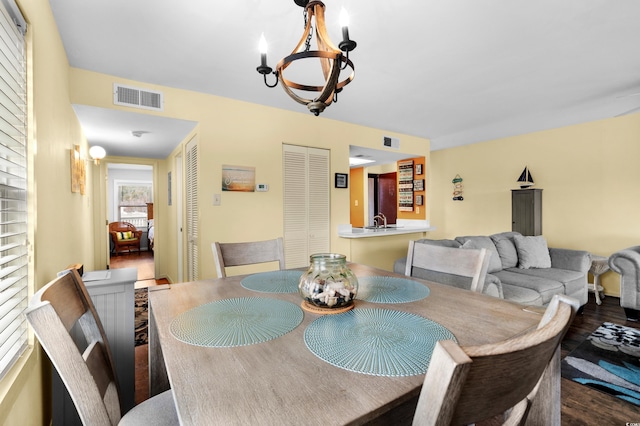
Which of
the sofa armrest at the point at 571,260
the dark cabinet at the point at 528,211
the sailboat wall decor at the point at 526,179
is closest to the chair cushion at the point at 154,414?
the sofa armrest at the point at 571,260

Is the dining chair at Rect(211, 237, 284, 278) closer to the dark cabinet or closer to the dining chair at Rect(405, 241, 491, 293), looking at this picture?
the dining chair at Rect(405, 241, 491, 293)

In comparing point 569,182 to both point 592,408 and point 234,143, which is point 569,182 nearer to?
point 592,408

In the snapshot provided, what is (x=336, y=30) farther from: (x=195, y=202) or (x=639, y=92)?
(x=639, y=92)

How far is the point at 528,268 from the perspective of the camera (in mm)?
3510

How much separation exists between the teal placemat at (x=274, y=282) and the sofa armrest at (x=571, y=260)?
11.6ft

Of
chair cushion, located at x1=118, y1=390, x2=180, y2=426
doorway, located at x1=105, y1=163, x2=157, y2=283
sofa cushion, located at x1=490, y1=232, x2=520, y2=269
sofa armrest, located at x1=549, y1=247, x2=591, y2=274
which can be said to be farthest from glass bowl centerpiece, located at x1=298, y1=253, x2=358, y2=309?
doorway, located at x1=105, y1=163, x2=157, y2=283

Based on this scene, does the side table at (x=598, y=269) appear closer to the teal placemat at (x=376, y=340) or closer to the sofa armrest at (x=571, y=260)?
the sofa armrest at (x=571, y=260)

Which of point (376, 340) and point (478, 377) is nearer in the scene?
point (478, 377)

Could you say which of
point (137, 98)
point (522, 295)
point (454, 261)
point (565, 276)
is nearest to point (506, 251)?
point (565, 276)

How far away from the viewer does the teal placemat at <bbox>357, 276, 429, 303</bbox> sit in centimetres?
118

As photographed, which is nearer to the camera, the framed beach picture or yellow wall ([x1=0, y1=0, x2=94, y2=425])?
yellow wall ([x1=0, y1=0, x2=94, y2=425])

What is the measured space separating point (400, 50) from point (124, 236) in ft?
26.6

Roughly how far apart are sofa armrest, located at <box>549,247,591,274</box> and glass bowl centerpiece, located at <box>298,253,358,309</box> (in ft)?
12.1

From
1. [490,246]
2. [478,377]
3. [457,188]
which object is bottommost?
[490,246]
